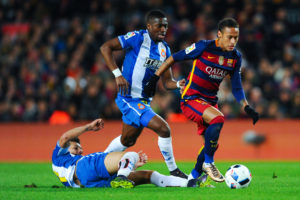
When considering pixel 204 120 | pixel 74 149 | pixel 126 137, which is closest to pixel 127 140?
pixel 126 137

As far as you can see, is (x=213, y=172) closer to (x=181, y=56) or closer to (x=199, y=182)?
(x=199, y=182)

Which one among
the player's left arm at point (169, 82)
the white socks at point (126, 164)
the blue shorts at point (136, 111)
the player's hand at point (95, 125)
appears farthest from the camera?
the player's left arm at point (169, 82)

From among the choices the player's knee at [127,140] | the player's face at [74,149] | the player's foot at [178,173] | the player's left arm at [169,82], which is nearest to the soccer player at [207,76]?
the player's foot at [178,173]

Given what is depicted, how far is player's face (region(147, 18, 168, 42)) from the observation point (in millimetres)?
8555

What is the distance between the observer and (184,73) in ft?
50.9

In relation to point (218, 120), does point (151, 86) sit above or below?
above

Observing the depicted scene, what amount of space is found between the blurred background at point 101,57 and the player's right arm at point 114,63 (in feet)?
20.7

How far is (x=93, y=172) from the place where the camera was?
24.2ft

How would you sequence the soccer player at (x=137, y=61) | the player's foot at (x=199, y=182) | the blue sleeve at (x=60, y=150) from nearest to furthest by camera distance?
the player's foot at (x=199, y=182)
the blue sleeve at (x=60, y=150)
the soccer player at (x=137, y=61)

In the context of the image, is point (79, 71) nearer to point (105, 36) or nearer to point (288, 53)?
point (105, 36)

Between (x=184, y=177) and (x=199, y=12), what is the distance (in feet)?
33.5

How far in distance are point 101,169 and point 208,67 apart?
1970 millimetres

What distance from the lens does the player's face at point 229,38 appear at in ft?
25.0

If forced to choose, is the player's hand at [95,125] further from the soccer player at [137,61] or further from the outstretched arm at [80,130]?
the soccer player at [137,61]
